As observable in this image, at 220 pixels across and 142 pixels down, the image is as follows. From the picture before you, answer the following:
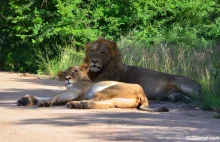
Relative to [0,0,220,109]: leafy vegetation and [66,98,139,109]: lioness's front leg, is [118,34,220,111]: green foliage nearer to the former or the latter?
[0,0,220,109]: leafy vegetation

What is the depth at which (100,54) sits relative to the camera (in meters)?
14.1

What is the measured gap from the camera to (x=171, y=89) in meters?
14.8

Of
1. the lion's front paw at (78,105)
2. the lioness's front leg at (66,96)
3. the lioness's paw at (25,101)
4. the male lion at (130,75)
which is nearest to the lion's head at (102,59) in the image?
the male lion at (130,75)

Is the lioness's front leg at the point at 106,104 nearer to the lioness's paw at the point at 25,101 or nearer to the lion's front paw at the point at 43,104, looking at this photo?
the lion's front paw at the point at 43,104

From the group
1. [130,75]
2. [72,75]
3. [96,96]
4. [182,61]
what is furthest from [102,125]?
[182,61]

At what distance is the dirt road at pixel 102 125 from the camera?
28.2ft

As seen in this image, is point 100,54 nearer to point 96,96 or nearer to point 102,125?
point 96,96

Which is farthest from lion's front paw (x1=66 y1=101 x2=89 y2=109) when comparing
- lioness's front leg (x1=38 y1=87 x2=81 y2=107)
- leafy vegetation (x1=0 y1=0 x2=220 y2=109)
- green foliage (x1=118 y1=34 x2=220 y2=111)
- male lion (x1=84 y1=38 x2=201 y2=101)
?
leafy vegetation (x1=0 y1=0 x2=220 y2=109)

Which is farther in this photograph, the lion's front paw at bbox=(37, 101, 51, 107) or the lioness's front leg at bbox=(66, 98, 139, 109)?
the lion's front paw at bbox=(37, 101, 51, 107)

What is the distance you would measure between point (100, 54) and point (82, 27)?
11.2m

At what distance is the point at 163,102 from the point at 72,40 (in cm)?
1091

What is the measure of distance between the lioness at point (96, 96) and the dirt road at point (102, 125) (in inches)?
10.1

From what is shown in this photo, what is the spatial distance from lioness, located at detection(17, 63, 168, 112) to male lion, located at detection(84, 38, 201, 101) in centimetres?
135

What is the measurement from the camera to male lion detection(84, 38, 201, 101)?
552 inches
